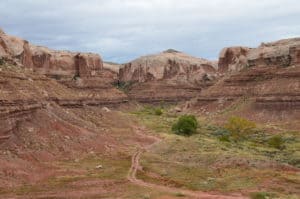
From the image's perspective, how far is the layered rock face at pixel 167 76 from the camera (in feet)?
460

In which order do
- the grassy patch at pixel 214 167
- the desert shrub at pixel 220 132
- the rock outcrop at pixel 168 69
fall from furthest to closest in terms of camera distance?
the rock outcrop at pixel 168 69
the desert shrub at pixel 220 132
the grassy patch at pixel 214 167

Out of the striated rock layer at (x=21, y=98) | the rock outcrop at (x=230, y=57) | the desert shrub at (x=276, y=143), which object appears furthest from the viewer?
the rock outcrop at (x=230, y=57)

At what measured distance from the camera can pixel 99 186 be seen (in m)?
30.0

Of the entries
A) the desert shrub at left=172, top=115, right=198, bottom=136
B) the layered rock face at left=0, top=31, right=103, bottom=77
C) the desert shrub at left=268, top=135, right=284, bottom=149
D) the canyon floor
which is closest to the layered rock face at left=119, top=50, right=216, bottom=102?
the layered rock face at left=0, top=31, right=103, bottom=77

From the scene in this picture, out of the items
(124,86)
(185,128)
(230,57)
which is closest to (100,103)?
(230,57)

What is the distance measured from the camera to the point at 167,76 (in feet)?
484

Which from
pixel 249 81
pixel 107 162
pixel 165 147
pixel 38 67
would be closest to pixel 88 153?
pixel 107 162

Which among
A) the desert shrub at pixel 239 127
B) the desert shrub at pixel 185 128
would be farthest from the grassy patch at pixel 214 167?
the desert shrub at pixel 185 128

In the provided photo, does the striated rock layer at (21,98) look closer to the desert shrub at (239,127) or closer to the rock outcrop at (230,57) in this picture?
the desert shrub at (239,127)

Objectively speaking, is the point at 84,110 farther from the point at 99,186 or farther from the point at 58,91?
the point at 99,186

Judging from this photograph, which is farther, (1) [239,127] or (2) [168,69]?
(2) [168,69]

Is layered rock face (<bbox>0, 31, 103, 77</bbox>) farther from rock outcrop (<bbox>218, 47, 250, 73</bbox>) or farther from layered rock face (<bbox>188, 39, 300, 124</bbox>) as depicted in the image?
rock outcrop (<bbox>218, 47, 250, 73</bbox>)

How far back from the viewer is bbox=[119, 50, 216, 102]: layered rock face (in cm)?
14025

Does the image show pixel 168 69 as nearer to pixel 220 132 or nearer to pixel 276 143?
pixel 220 132
